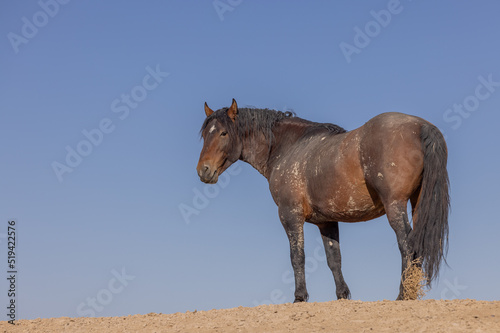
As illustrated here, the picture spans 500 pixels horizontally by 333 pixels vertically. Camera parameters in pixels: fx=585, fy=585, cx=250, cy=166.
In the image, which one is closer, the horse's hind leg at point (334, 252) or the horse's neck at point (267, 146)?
the horse's hind leg at point (334, 252)

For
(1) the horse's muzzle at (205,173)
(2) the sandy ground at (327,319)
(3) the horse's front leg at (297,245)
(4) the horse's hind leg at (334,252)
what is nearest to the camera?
(2) the sandy ground at (327,319)

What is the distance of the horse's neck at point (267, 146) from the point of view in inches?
445

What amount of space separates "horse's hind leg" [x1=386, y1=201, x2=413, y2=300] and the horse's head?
370 centimetres

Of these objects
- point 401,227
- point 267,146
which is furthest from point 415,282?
point 267,146

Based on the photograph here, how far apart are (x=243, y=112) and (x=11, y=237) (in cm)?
473

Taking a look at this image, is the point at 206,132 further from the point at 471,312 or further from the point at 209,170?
the point at 471,312

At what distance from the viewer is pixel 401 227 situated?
27.6ft

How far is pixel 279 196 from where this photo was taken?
1023cm

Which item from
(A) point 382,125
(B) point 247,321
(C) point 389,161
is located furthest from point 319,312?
(A) point 382,125

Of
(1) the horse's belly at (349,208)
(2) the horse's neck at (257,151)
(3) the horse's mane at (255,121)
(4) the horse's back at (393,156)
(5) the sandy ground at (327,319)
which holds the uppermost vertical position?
(3) the horse's mane at (255,121)

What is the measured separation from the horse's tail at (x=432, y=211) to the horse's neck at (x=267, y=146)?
11.0ft

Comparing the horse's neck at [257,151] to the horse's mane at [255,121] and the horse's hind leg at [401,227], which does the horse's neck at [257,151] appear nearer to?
the horse's mane at [255,121]

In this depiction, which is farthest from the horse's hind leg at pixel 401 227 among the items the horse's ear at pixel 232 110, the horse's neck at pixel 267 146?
the horse's ear at pixel 232 110

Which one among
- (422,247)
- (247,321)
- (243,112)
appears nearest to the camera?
(247,321)
